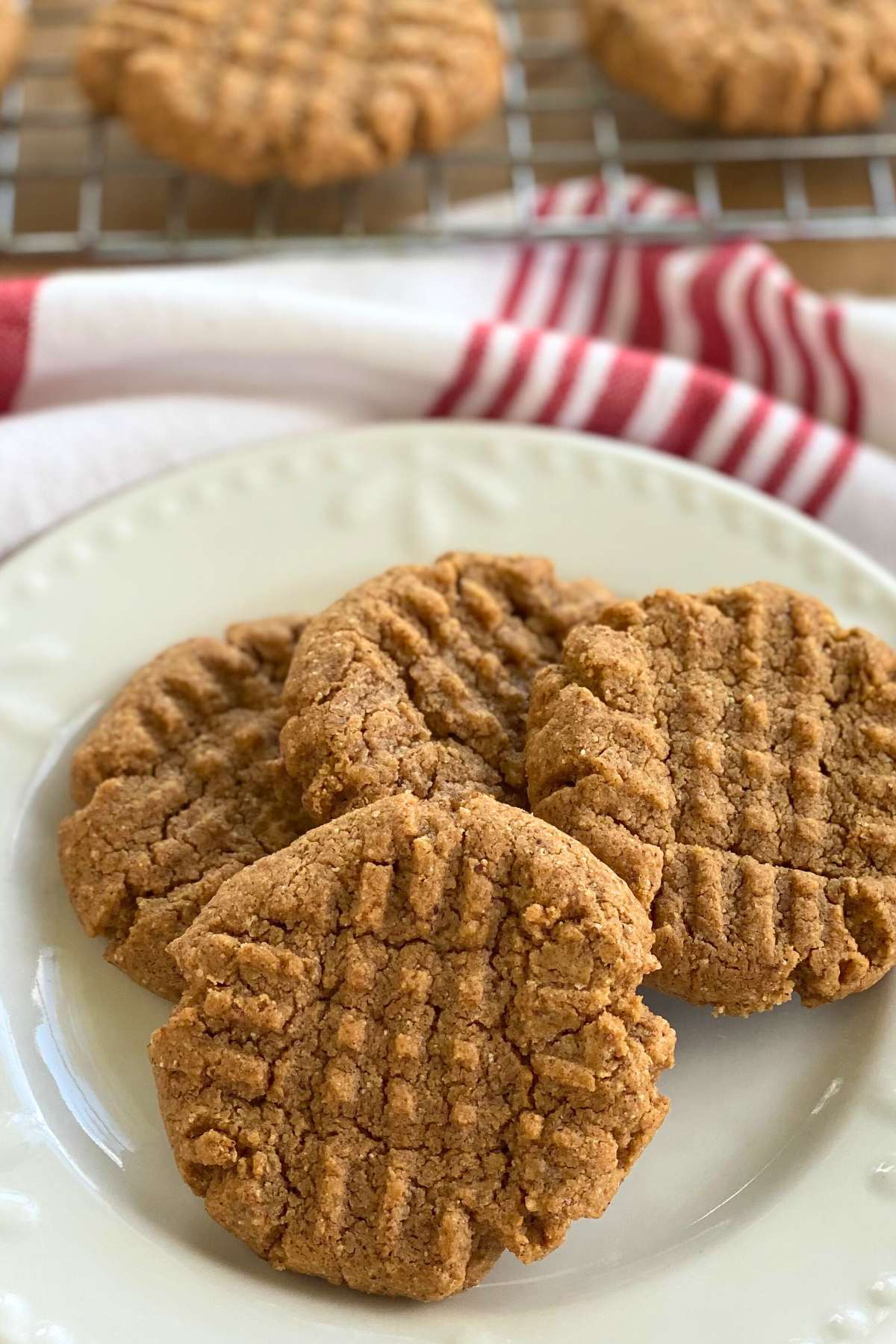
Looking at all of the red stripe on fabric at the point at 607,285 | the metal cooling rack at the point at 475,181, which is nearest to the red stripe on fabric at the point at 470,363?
the metal cooling rack at the point at 475,181

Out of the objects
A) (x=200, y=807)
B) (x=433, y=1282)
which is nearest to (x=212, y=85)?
(x=200, y=807)

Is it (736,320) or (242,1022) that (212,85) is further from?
(242,1022)

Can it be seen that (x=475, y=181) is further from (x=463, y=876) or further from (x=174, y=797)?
(x=463, y=876)

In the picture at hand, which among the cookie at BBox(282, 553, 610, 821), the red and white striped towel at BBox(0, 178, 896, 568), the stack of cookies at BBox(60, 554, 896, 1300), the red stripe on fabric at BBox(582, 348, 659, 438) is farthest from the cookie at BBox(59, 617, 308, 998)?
the red stripe on fabric at BBox(582, 348, 659, 438)

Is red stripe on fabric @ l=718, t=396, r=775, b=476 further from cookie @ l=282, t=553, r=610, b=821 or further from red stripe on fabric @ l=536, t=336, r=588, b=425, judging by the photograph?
cookie @ l=282, t=553, r=610, b=821

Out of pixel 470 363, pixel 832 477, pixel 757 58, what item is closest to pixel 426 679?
pixel 470 363

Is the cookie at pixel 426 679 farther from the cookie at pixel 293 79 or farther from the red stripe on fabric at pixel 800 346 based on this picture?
the cookie at pixel 293 79
